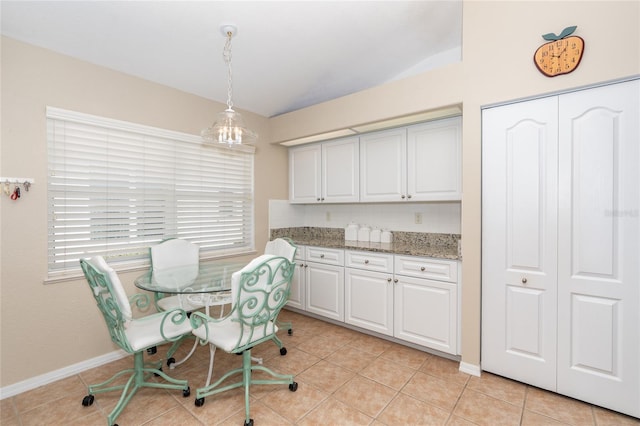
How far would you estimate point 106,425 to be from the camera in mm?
1778

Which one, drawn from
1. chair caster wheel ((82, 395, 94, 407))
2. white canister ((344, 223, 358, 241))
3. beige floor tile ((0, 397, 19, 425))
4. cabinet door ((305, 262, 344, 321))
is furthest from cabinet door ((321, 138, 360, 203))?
beige floor tile ((0, 397, 19, 425))

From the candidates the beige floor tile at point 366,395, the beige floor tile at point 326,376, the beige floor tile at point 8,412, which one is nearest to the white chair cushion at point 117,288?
the beige floor tile at point 8,412

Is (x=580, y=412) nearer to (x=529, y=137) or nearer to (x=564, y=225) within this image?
(x=564, y=225)

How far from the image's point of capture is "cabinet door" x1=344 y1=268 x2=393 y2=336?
2.84 m

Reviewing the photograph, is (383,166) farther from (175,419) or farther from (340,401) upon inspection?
(175,419)

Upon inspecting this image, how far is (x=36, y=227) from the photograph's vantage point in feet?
7.14

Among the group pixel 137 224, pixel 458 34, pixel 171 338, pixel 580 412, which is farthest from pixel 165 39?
pixel 580 412

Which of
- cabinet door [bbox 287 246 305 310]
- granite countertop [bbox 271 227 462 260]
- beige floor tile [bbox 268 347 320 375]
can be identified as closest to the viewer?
beige floor tile [bbox 268 347 320 375]

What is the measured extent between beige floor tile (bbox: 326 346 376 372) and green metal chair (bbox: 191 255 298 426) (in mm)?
652

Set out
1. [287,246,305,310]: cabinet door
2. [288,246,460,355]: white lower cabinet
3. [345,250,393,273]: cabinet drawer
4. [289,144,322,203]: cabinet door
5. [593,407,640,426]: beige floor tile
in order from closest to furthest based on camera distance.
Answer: [593,407,640,426]: beige floor tile → [288,246,460,355]: white lower cabinet → [345,250,393,273]: cabinet drawer → [287,246,305,310]: cabinet door → [289,144,322,203]: cabinet door

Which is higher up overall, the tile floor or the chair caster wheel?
the chair caster wheel

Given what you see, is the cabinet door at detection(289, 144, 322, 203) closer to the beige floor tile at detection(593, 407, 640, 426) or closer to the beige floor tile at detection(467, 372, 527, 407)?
the beige floor tile at detection(467, 372, 527, 407)

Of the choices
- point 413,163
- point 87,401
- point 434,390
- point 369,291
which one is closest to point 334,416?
point 434,390

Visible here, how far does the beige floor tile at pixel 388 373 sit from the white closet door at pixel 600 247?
3.31 feet
